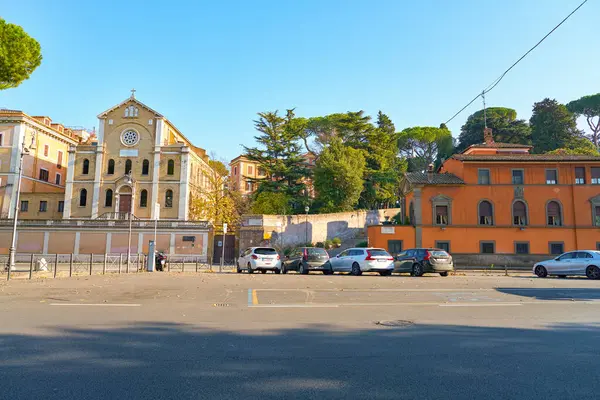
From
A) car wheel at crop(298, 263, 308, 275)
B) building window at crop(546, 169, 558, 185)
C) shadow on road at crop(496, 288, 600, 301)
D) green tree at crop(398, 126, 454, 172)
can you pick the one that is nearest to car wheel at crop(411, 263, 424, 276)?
car wheel at crop(298, 263, 308, 275)

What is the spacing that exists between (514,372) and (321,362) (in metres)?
2.24

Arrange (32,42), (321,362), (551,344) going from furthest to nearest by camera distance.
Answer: (32,42) → (551,344) → (321,362)

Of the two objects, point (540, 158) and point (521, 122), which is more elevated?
point (521, 122)

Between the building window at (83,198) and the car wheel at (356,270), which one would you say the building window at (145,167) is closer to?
the building window at (83,198)

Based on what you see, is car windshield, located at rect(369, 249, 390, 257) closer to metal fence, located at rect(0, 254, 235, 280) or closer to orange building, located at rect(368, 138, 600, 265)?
metal fence, located at rect(0, 254, 235, 280)

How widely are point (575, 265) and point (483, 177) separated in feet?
52.5

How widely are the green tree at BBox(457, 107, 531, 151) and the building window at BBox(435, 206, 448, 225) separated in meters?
33.4

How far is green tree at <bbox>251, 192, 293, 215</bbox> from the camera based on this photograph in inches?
1841

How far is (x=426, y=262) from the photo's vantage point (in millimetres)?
22688

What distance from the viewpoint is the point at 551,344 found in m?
Answer: 6.23

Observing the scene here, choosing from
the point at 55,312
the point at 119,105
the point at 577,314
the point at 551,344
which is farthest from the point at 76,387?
the point at 119,105

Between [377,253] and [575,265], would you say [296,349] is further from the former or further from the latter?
[575,265]

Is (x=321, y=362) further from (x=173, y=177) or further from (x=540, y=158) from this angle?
(x=173, y=177)

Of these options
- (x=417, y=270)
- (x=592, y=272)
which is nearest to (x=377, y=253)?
(x=417, y=270)
